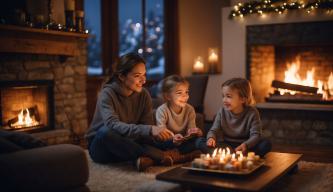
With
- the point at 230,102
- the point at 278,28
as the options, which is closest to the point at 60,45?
the point at 230,102

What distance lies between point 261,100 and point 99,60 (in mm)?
2194

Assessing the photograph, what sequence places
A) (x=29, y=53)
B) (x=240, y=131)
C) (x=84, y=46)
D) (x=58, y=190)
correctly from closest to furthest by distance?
(x=58, y=190) → (x=240, y=131) → (x=29, y=53) → (x=84, y=46)

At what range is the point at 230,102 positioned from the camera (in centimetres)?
343

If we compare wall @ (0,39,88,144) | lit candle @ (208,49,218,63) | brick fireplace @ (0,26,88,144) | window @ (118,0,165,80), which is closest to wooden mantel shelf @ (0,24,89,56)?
brick fireplace @ (0,26,88,144)

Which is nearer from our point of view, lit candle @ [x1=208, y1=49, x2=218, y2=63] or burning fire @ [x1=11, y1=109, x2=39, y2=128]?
burning fire @ [x1=11, y1=109, x2=39, y2=128]

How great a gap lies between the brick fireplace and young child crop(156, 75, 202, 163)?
154 cm

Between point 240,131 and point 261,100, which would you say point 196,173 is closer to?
point 240,131

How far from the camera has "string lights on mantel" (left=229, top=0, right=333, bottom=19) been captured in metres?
4.88

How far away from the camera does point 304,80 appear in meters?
5.60

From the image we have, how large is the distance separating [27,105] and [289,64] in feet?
10.7

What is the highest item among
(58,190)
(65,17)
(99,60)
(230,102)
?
(65,17)

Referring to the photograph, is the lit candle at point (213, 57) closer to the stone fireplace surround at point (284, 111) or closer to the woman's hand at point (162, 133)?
the stone fireplace surround at point (284, 111)

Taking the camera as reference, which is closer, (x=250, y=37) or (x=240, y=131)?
(x=240, y=131)

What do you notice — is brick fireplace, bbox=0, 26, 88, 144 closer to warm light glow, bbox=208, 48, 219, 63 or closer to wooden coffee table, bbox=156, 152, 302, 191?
warm light glow, bbox=208, 48, 219, 63
